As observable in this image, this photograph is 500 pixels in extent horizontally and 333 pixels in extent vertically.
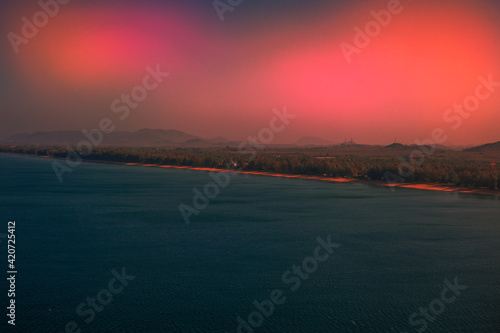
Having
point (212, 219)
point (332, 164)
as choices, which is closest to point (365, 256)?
point (212, 219)

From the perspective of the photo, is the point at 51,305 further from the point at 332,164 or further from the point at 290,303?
the point at 332,164

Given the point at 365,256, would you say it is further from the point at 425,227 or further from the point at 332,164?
the point at 332,164

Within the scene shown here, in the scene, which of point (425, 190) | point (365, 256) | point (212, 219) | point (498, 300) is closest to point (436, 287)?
point (498, 300)

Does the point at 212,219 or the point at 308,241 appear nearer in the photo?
the point at 308,241

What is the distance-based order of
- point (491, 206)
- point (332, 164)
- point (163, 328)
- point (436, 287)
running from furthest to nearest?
point (332, 164)
point (491, 206)
point (436, 287)
point (163, 328)

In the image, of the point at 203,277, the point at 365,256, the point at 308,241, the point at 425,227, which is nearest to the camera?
the point at 203,277

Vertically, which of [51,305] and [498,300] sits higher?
[498,300]
